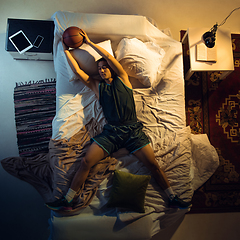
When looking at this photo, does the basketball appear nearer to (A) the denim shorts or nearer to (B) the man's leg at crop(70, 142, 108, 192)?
(A) the denim shorts

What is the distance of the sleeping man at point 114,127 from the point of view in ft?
4.98

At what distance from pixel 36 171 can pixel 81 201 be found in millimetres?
711

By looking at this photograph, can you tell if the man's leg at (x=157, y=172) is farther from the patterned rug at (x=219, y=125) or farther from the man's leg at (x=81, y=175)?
the patterned rug at (x=219, y=125)

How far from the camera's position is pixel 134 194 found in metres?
1.47

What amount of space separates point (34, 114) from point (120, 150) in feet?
3.91

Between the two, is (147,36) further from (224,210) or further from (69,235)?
(224,210)

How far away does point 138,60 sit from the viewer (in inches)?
66.7

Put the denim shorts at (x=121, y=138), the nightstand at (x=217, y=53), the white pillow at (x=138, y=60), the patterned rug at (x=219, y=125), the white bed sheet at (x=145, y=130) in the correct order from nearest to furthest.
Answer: the white bed sheet at (x=145, y=130), the denim shorts at (x=121, y=138), the white pillow at (x=138, y=60), the nightstand at (x=217, y=53), the patterned rug at (x=219, y=125)

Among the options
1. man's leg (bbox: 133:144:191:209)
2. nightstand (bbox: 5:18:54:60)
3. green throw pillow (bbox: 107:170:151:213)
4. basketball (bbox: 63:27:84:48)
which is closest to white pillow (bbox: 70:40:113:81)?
basketball (bbox: 63:27:84:48)

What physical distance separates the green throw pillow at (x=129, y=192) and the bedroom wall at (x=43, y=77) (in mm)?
844

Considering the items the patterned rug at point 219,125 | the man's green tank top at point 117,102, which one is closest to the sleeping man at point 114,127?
the man's green tank top at point 117,102

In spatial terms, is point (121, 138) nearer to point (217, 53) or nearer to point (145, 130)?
point (145, 130)

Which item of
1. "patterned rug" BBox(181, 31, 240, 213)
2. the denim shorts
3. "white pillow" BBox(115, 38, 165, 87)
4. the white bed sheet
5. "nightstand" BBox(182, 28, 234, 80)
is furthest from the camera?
"patterned rug" BBox(181, 31, 240, 213)

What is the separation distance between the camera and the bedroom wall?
1.94 m
